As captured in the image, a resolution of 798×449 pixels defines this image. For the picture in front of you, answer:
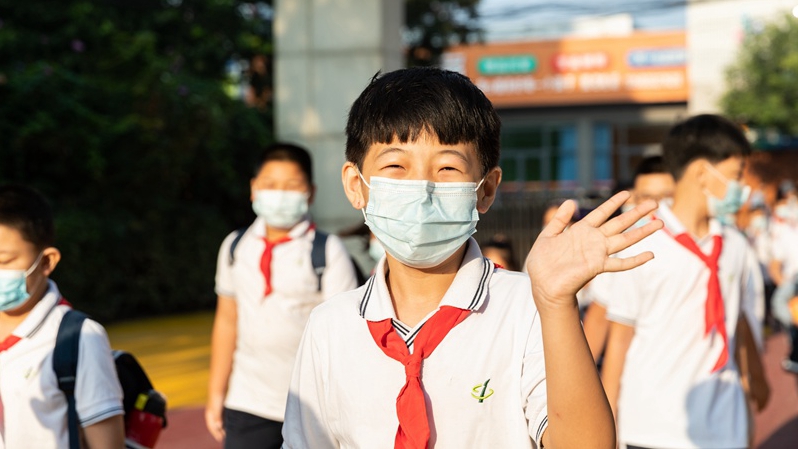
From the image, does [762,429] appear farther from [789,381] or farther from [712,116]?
[712,116]

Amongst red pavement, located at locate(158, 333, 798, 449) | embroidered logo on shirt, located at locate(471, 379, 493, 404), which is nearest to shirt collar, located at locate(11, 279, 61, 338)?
embroidered logo on shirt, located at locate(471, 379, 493, 404)

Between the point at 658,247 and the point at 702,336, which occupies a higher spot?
the point at 658,247

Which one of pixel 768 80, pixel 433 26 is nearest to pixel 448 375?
pixel 433 26

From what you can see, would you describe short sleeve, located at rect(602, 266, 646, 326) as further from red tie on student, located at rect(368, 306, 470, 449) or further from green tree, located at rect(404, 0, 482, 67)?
green tree, located at rect(404, 0, 482, 67)

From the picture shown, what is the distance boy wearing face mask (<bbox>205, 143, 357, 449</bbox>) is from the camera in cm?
546

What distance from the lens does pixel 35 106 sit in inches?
606

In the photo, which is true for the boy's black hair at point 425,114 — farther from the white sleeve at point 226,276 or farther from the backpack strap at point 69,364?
the white sleeve at point 226,276

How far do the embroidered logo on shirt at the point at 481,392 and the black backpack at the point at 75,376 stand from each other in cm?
166

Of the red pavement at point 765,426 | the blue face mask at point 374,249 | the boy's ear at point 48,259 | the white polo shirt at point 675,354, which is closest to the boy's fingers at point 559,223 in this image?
the boy's ear at point 48,259

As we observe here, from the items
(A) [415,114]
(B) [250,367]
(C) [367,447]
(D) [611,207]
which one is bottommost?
(B) [250,367]

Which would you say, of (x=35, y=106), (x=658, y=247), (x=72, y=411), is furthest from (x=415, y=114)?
(x=35, y=106)

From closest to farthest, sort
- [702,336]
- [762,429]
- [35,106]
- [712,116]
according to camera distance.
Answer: [702,336] < [712,116] < [762,429] < [35,106]

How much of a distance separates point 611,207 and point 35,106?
14.2 metres

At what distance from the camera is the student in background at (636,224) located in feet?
17.1
